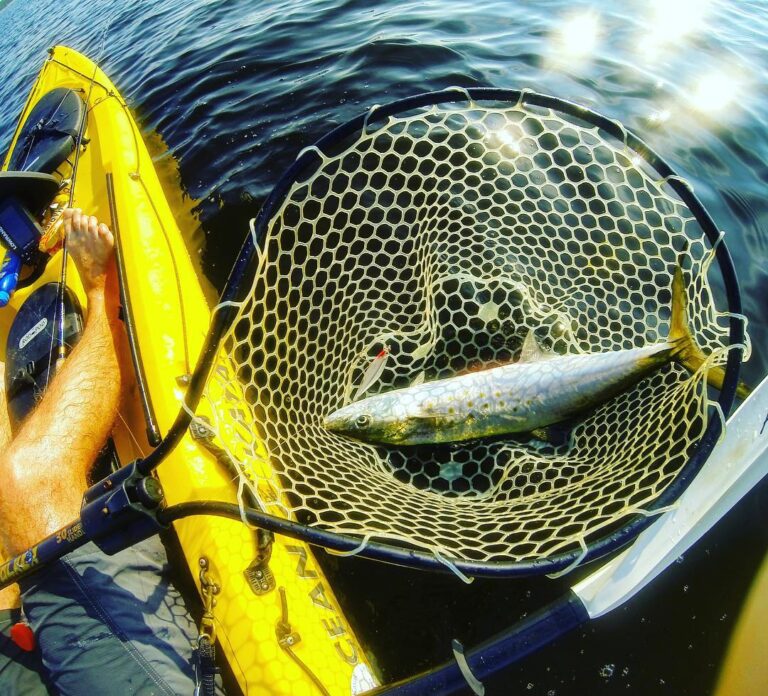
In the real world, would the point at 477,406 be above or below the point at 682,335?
below

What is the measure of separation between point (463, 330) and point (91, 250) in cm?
312

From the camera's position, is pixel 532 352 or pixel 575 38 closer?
pixel 532 352

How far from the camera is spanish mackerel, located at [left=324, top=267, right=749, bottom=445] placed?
330cm

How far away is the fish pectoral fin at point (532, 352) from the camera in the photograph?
353 cm

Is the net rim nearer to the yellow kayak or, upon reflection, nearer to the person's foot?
the yellow kayak

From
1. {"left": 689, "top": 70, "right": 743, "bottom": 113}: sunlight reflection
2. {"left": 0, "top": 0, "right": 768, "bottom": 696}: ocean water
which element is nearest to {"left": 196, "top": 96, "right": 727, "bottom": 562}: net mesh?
{"left": 0, "top": 0, "right": 768, "bottom": 696}: ocean water

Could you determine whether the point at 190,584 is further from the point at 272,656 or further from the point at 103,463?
the point at 103,463

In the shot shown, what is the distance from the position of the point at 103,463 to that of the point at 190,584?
1176mm

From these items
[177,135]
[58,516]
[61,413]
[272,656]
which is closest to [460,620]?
[272,656]

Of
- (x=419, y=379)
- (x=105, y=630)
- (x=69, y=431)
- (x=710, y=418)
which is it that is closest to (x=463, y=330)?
(x=419, y=379)

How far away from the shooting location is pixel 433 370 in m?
4.01

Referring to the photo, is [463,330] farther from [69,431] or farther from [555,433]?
[69,431]

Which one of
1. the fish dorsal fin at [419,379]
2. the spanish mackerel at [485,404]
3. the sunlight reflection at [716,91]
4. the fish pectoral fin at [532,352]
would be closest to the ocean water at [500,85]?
the sunlight reflection at [716,91]

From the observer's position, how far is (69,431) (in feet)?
10.9
